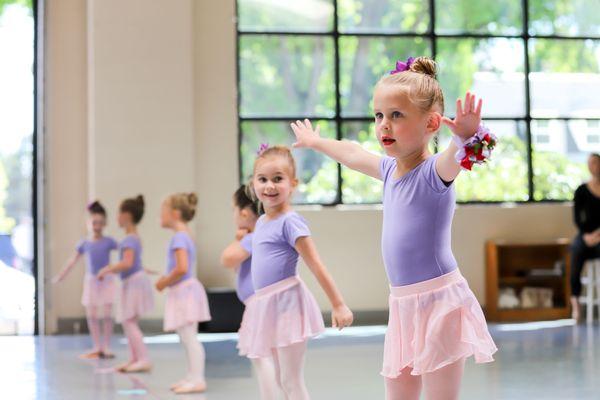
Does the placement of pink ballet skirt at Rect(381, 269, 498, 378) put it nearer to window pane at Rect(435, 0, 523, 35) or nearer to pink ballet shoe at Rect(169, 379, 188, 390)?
pink ballet shoe at Rect(169, 379, 188, 390)

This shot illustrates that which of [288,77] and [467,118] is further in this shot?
[288,77]

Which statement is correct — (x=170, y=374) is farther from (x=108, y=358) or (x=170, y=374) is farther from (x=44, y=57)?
(x=44, y=57)

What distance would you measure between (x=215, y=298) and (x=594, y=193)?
3.59m

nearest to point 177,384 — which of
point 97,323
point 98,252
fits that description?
point 97,323

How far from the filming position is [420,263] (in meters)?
2.71

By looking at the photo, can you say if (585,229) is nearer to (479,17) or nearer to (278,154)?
(479,17)

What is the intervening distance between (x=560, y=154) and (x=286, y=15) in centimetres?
313

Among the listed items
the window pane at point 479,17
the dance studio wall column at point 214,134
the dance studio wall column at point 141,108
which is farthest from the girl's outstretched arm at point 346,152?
the window pane at point 479,17

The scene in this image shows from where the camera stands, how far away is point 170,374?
6172 mm

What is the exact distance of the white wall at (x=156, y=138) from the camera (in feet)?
29.0

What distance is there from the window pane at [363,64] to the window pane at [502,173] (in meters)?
0.87

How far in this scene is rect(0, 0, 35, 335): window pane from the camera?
9211 mm

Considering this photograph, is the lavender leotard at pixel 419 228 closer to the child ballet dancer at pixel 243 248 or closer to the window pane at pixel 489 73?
the child ballet dancer at pixel 243 248

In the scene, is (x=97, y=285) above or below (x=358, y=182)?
below
